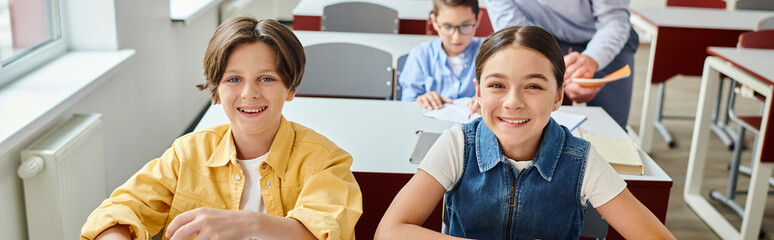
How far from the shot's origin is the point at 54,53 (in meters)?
2.51

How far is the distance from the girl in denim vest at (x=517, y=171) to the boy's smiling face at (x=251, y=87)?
0.30m

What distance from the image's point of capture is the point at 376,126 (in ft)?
6.75

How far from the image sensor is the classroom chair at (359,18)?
378cm

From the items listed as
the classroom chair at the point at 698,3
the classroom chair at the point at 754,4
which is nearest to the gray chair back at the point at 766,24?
the classroom chair at the point at 698,3

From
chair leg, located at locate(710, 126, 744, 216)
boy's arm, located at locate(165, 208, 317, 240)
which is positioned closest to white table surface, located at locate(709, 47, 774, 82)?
chair leg, located at locate(710, 126, 744, 216)

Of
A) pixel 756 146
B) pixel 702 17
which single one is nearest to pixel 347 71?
pixel 756 146

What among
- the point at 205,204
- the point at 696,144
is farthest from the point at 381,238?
the point at 696,144

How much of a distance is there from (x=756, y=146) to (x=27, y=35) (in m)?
2.83

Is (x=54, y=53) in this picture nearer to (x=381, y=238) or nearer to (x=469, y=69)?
(x=469, y=69)

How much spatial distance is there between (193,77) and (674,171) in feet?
8.68

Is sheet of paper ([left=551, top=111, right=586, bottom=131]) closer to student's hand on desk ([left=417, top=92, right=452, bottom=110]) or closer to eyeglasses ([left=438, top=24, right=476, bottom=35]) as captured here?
student's hand on desk ([left=417, top=92, right=452, bottom=110])

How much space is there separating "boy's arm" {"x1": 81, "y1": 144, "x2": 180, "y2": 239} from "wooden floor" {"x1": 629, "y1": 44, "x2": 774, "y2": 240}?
2.13 m

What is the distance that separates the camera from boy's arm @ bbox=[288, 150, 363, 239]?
1229 mm

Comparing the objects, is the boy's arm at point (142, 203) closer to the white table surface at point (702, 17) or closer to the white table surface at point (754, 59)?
the white table surface at point (754, 59)
